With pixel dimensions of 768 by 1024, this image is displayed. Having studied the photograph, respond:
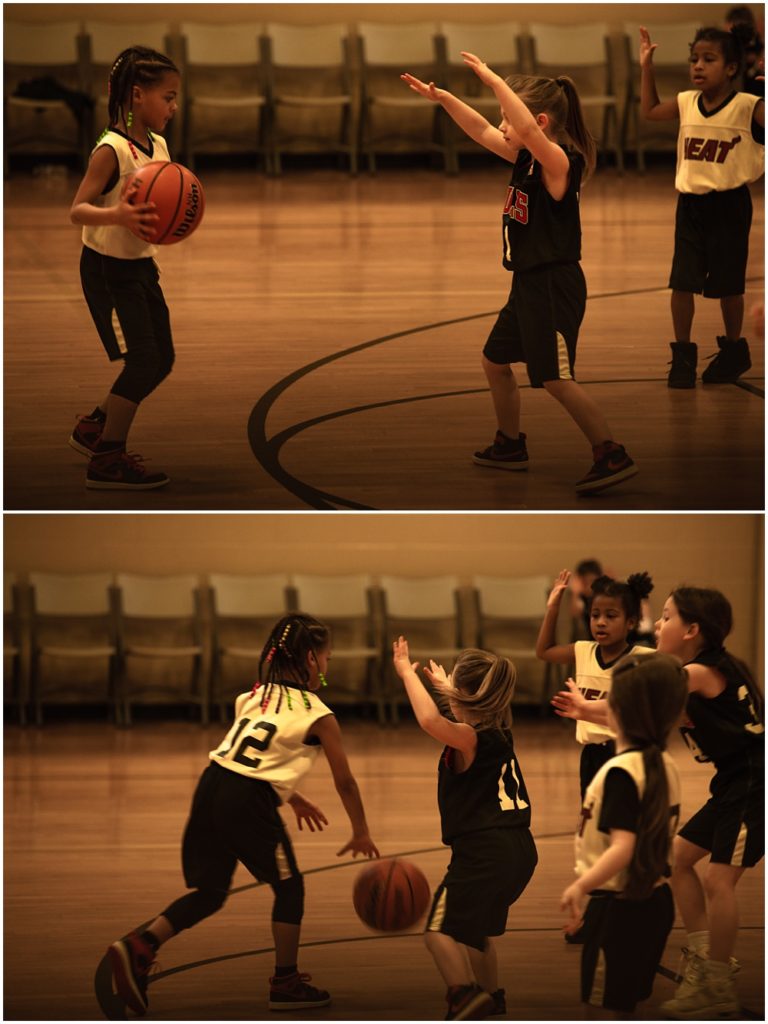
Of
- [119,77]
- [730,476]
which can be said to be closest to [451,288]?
[730,476]

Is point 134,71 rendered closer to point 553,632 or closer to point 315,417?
point 315,417

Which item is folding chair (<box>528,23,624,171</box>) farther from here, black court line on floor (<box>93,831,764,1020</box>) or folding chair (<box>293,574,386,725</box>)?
black court line on floor (<box>93,831,764,1020</box>)

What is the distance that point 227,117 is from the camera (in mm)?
10812

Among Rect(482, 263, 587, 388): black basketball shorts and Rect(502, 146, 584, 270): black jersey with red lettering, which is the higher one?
Rect(502, 146, 584, 270): black jersey with red lettering

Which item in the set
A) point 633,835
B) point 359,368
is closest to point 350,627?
point 359,368

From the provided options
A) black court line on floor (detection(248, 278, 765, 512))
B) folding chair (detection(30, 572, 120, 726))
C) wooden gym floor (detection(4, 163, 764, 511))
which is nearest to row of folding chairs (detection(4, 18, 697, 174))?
wooden gym floor (detection(4, 163, 764, 511))

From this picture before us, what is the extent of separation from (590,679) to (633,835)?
48.5 inches

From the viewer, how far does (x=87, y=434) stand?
209 inches

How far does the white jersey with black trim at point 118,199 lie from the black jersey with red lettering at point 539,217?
1204 mm

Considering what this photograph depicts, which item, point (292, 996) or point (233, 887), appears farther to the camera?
point (233, 887)

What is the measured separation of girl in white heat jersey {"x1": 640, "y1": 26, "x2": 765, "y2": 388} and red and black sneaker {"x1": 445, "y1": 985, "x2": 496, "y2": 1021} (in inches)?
130

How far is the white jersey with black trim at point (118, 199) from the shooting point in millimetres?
4520

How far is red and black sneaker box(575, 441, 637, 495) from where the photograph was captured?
4898 mm

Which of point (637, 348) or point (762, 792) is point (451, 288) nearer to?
point (637, 348)
